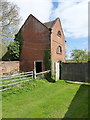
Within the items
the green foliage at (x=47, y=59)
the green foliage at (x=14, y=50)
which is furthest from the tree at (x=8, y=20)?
the green foliage at (x=47, y=59)

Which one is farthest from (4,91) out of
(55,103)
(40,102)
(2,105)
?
(55,103)

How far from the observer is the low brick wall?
14092 mm

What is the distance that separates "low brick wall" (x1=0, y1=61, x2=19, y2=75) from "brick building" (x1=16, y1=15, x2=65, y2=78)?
132 cm

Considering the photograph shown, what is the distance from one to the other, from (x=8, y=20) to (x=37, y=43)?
5459 millimetres

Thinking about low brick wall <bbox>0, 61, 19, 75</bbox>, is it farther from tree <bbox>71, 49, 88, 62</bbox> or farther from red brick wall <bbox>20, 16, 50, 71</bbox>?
tree <bbox>71, 49, 88, 62</bbox>

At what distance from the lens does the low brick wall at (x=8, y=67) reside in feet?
46.2

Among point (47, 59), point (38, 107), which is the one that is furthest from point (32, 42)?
point (38, 107)

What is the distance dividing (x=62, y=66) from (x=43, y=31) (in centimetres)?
575

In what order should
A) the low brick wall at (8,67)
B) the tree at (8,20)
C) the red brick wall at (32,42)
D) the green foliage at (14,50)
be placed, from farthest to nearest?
1. the green foliage at (14,50)
2. the tree at (8,20)
3. the red brick wall at (32,42)
4. the low brick wall at (8,67)

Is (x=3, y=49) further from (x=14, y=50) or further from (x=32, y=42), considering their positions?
(x=32, y=42)

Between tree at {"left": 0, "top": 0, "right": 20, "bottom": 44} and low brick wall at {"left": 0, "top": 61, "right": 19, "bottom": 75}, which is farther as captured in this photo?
tree at {"left": 0, "top": 0, "right": 20, "bottom": 44}

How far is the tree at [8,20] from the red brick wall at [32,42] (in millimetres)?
1583

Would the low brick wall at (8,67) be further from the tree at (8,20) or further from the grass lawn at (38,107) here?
the grass lawn at (38,107)

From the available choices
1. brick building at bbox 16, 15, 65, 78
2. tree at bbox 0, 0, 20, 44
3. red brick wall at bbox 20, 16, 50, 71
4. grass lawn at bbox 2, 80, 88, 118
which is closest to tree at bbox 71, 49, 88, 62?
brick building at bbox 16, 15, 65, 78
